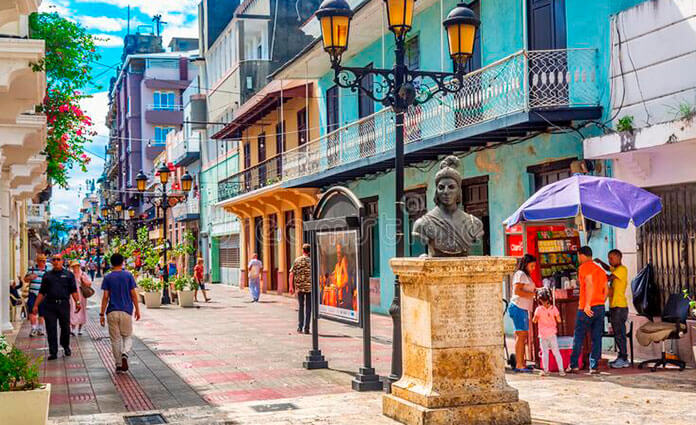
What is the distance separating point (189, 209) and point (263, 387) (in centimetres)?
3781

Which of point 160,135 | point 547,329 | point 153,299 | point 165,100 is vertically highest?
point 165,100

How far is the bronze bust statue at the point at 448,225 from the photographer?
24.5 feet

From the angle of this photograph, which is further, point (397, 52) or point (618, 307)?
point (618, 307)

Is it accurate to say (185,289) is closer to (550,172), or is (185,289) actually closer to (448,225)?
(550,172)

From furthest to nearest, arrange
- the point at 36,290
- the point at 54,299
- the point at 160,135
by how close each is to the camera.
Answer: the point at 160,135 < the point at 36,290 < the point at 54,299

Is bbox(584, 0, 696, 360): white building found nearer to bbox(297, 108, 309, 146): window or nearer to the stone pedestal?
the stone pedestal

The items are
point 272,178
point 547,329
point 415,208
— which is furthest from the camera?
point 272,178

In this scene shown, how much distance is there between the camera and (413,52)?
19203 millimetres

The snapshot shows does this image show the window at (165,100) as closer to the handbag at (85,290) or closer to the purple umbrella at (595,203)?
the handbag at (85,290)

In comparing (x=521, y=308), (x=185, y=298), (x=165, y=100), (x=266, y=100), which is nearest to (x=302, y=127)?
(x=266, y=100)

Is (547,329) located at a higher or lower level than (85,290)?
lower


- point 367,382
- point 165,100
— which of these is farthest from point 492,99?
point 165,100

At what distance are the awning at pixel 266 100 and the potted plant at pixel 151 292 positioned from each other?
6.84 m

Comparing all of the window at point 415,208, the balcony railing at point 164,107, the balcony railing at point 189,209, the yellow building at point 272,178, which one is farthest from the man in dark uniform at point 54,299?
the balcony railing at point 164,107
